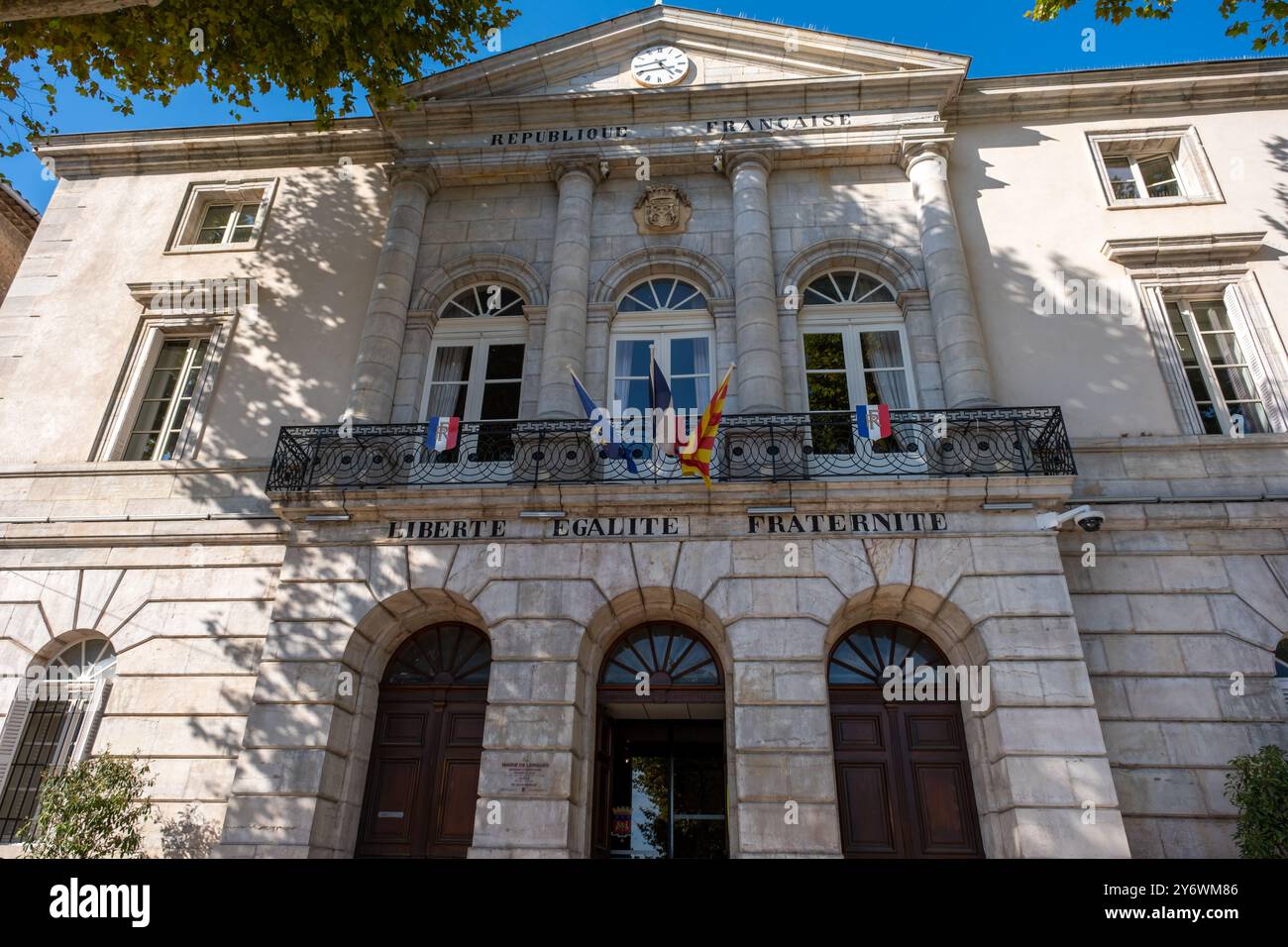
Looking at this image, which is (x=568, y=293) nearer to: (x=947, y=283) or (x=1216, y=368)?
(x=947, y=283)

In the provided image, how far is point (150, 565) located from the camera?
12.3 meters

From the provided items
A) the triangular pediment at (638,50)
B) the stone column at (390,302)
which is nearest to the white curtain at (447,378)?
the stone column at (390,302)

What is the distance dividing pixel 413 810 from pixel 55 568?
23.0 ft

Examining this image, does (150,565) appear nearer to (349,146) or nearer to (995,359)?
(349,146)

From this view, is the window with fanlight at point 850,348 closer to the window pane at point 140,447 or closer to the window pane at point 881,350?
the window pane at point 881,350

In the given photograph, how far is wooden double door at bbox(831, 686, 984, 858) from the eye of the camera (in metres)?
9.92

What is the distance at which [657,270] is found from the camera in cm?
1427

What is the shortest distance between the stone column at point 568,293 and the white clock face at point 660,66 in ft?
7.94

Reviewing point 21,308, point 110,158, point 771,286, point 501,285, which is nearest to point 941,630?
point 771,286

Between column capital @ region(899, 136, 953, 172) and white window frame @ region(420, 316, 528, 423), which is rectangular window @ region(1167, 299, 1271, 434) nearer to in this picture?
column capital @ region(899, 136, 953, 172)

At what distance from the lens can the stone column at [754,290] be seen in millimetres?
12289

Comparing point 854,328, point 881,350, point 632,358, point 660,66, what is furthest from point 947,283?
point 660,66

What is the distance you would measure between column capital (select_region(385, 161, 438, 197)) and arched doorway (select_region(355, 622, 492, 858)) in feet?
27.5

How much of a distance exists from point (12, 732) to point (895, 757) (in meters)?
12.3
